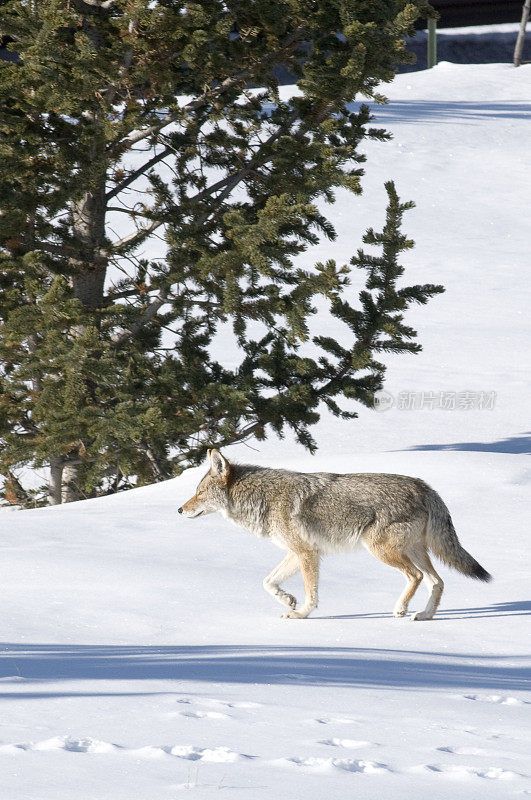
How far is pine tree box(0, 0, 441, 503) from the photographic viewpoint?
10227mm

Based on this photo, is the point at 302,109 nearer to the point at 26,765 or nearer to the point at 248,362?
the point at 248,362

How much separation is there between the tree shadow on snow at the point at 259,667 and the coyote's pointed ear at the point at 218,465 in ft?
6.18

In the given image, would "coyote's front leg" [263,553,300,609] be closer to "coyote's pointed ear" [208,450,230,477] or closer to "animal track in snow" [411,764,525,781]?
"coyote's pointed ear" [208,450,230,477]

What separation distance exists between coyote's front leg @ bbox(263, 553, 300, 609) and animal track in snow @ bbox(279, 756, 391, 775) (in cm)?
337

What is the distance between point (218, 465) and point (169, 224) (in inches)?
184

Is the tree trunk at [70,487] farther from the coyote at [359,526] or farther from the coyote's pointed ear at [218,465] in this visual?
the coyote at [359,526]

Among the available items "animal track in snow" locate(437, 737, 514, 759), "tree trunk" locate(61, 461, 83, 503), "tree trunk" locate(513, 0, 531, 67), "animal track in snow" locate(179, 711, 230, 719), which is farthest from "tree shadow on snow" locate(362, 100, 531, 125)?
"animal track in snow" locate(437, 737, 514, 759)

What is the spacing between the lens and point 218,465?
24.2ft

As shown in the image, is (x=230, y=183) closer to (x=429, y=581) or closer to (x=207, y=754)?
(x=429, y=581)

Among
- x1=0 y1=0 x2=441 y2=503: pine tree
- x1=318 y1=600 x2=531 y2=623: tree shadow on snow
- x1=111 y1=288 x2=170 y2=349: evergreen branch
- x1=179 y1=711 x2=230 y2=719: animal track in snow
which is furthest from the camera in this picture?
x1=111 y1=288 x2=170 y2=349: evergreen branch

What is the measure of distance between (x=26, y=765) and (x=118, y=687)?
1179 mm

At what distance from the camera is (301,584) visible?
7840 millimetres

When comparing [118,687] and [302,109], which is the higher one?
[302,109]

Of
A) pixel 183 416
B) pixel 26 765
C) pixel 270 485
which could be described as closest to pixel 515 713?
pixel 26 765
